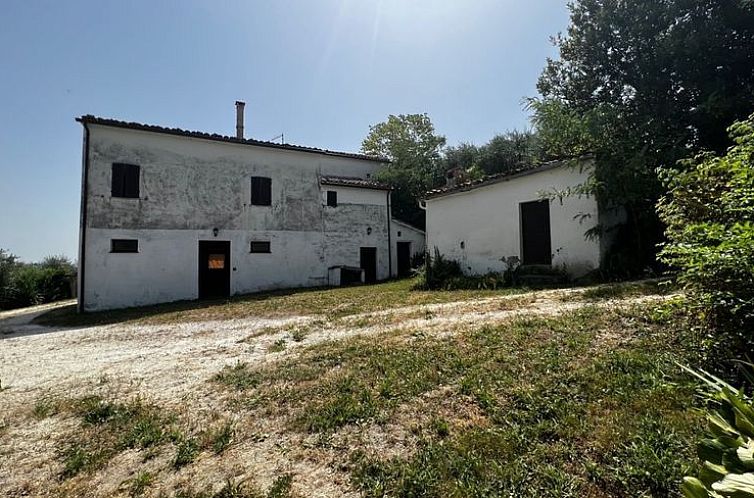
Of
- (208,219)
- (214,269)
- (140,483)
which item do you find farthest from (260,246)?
(140,483)

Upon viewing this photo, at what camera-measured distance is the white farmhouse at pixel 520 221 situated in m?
10.1

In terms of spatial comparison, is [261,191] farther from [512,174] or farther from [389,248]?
[512,174]

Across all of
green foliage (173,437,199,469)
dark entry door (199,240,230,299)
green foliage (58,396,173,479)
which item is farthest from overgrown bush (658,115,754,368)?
dark entry door (199,240,230,299)

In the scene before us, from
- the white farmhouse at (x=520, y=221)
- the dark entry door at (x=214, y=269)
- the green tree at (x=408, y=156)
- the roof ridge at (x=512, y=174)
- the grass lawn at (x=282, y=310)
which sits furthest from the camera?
the green tree at (x=408, y=156)

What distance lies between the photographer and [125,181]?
13461mm

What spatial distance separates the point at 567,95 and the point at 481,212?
7.01 m

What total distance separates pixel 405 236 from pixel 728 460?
18.1 metres

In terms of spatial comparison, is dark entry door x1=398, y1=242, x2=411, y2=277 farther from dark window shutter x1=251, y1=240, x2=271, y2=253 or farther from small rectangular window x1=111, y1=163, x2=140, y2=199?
small rectangular window x1=111, y1=163, x2=140, y2=199

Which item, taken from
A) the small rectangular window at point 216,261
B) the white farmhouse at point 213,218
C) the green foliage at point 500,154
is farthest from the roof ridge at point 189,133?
the green foliage at point 500,154

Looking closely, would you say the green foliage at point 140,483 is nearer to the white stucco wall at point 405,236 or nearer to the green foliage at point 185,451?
the green foliage at point 185,451

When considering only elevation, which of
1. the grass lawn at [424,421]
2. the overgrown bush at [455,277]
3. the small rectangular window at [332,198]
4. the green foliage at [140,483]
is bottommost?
the green foliage at [140,483]

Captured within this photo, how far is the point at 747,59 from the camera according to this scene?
10.2 metres

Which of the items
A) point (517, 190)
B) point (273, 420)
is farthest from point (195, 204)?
point (273, 420)

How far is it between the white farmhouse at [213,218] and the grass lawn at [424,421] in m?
10.9
